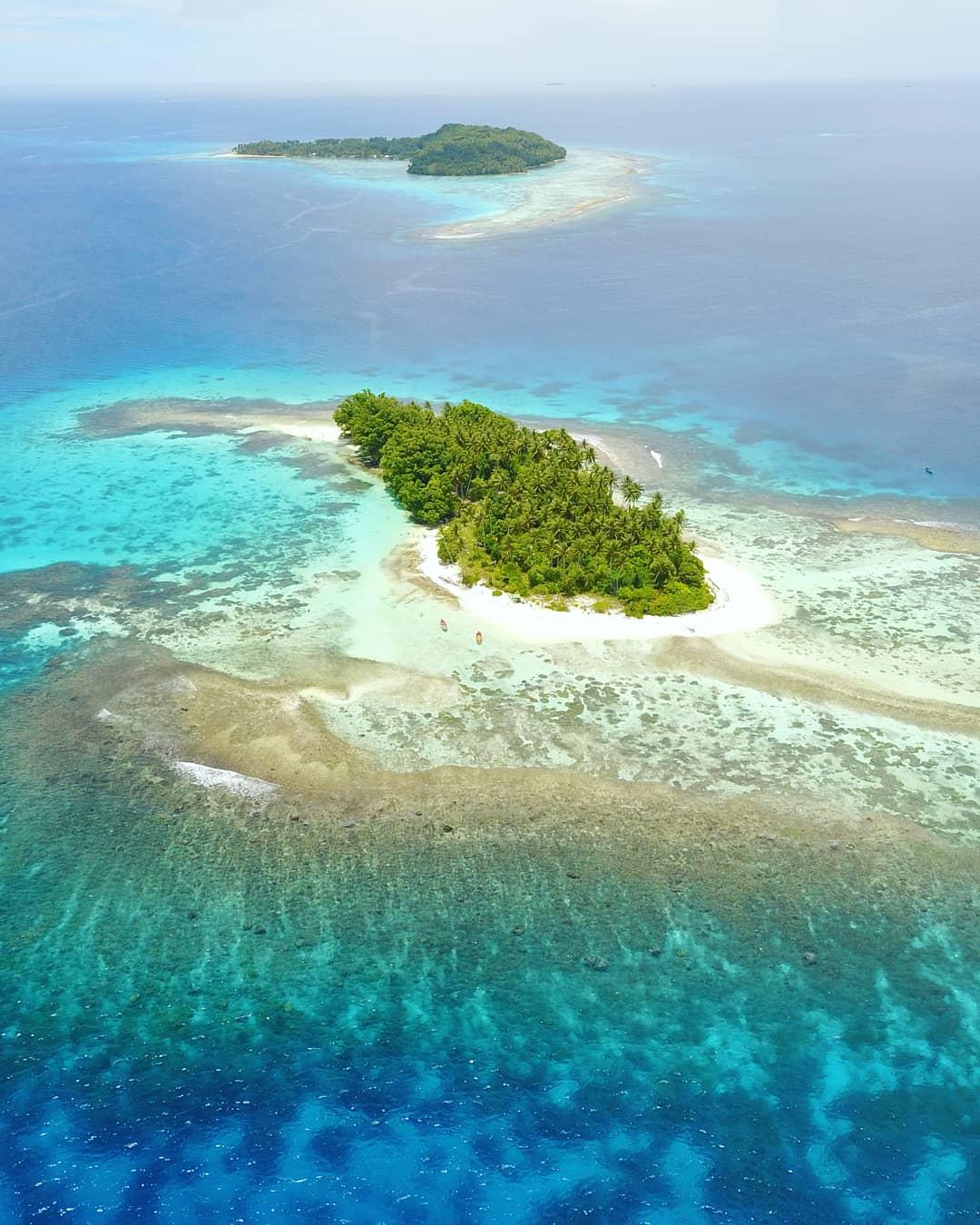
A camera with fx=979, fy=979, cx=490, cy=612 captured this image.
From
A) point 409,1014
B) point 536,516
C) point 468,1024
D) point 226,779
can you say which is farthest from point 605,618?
point 409,1014

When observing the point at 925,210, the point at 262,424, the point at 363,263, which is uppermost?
the point at 925,210

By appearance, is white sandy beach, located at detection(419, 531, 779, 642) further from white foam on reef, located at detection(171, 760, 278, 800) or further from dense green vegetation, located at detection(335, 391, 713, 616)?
white foam on reef, located at detection(171, 760, 278, 800)

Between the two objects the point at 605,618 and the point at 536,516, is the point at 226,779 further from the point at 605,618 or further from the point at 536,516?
the point at 536,516

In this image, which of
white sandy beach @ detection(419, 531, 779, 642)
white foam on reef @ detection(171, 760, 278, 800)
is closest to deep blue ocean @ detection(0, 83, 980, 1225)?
white foam on reef @ detection(171, 760, 278, 800)

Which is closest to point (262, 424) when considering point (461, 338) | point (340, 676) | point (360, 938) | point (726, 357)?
point (461, 338)

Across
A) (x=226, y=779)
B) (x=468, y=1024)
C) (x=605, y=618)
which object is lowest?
(x=468, y=1024)

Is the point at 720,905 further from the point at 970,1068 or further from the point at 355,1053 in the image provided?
the point at 355,1053

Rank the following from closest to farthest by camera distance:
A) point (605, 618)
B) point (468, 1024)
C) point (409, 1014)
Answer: point (468, 1024), point (409, 1014), point (605, 618)
